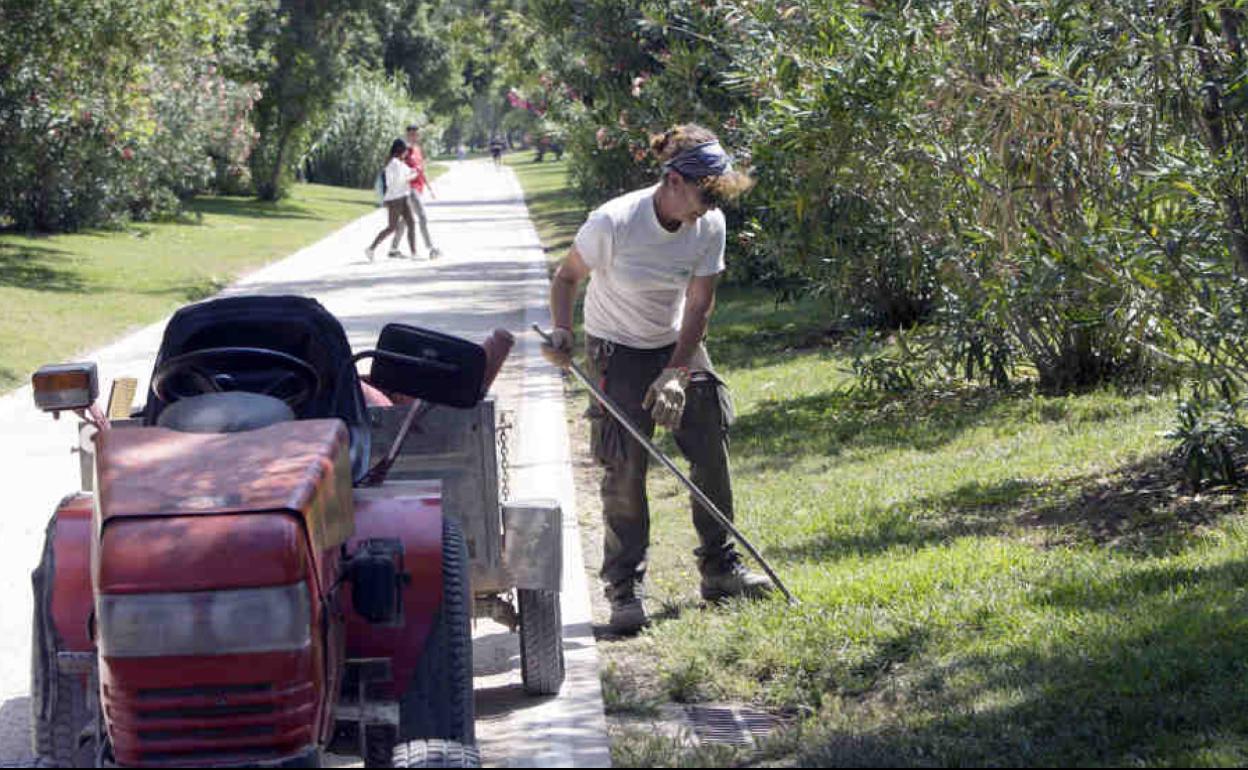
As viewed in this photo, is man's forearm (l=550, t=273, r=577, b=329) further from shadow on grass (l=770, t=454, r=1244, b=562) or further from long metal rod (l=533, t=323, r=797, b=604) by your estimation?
shadow on grass (l=770, t=454, r=1244, b=562)

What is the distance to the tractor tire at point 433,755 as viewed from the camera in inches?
160

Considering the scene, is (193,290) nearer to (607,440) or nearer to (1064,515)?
(1064,515)

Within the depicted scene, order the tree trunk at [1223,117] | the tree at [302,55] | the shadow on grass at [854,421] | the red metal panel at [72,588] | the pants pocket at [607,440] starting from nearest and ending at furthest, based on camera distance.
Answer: the red metal panel at [72,588] < the pants pocket at [607,440] < the tree trunk at [1223,117] < the shadow on grass at [854,421] < the tree at [302,55]

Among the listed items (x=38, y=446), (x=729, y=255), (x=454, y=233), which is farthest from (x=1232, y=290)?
(x=454, y=233)

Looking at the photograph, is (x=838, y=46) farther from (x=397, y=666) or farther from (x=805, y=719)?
(x=397, y=666)

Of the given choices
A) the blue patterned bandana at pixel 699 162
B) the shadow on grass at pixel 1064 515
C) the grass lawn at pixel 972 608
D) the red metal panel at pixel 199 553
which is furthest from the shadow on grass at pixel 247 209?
the red metal panel at pixel 199 553

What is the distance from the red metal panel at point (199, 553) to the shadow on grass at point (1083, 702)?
1.82 m

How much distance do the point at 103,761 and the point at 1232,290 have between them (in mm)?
5147

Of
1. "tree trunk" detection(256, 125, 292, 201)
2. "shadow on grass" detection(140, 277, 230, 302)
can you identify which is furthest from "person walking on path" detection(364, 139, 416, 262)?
"tree trunk" detection(256, 125, 292, 201)

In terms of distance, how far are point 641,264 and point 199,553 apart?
3210 mm

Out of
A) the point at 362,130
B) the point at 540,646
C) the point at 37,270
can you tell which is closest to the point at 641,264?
the point at 540,646

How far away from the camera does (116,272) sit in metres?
24.3

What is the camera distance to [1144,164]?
8.16 m

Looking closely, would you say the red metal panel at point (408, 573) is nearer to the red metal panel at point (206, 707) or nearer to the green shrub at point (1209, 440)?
the red metal panel at point (206, 707)
